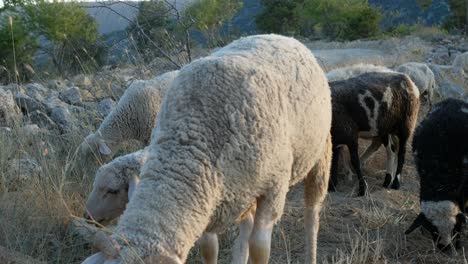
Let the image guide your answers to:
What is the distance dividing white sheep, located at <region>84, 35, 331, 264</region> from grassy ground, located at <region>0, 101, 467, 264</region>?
0.94m

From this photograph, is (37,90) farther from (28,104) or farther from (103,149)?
(103,149)

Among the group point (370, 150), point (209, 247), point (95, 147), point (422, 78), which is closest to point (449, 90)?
point (422, 78)

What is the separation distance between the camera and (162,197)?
2844 mm

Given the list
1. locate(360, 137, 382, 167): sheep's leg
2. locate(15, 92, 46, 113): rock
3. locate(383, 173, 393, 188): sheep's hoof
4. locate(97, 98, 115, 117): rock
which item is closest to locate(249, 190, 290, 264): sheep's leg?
locate(383, 173, 393, 188): sheep's hoof

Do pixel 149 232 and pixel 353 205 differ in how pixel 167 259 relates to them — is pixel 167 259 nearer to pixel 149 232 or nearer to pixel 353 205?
pixel 149 232

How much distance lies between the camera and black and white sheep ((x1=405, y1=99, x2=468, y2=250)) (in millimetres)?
5840

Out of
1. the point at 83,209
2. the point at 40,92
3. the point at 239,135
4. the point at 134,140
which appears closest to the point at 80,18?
the point at 40,92

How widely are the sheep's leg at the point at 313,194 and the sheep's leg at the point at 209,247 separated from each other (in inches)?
38.4

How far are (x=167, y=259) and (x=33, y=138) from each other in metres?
4.37

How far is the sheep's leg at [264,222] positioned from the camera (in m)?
3.48

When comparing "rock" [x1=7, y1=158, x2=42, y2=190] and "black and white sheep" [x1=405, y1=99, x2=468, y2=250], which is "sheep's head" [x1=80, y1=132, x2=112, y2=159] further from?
"black and white sheep" [x1=405, y1=99, x2=468, y2=250]

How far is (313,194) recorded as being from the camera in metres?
4.57

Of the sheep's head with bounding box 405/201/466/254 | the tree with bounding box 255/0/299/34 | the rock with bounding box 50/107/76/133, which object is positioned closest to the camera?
the sheep's head with bounding box 405/201/466/254

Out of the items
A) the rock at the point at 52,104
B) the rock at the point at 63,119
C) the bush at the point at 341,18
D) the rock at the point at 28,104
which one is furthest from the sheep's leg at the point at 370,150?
the bush at the point at 341,18
